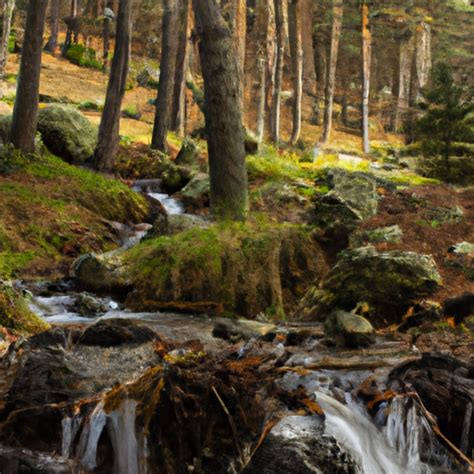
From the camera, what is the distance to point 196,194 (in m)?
16.4

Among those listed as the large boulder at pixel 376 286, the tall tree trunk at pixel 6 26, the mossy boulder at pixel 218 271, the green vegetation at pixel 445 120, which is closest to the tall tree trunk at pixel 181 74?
the tall tree trunk at pixel 6 26

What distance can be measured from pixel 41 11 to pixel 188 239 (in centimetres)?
900

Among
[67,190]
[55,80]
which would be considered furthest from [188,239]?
[55,80]

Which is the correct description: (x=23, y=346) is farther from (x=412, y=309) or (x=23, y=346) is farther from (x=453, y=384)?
(x=412, y=309)

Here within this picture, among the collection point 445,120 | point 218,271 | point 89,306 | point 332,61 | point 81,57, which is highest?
point 81,57

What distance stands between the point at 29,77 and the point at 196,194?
497 centimetres

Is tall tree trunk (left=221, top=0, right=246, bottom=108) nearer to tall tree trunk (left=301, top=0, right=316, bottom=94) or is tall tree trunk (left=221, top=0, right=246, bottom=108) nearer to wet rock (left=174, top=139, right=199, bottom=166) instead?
wet rock (left=174, top=139, right=199, bottom=166)

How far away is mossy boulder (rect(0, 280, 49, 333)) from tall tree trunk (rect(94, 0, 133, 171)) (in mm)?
11341

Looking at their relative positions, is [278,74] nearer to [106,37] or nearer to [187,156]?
[187,156]

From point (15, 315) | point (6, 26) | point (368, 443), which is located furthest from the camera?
point (6, 26)

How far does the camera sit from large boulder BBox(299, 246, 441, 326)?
8.64 m

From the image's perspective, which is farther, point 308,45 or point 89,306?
point 308,45

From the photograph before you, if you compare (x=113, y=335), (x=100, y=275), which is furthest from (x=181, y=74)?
(x=113, y=335)

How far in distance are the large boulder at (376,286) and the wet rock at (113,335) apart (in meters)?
3.08
